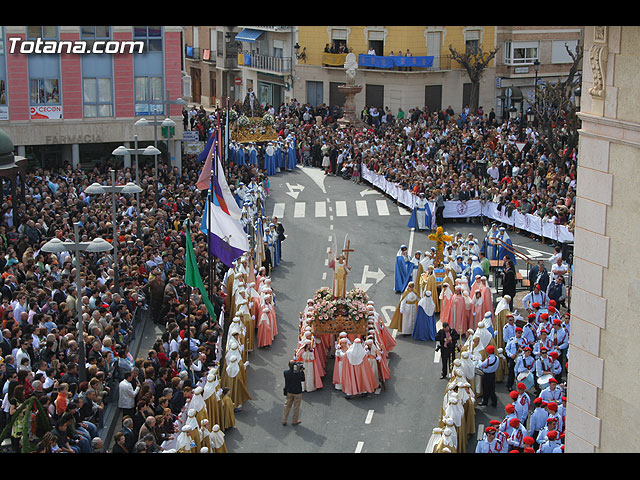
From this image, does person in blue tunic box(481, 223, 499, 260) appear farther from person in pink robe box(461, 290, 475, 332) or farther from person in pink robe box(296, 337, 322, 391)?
person in pink robe box(296, 337, 322, 391)

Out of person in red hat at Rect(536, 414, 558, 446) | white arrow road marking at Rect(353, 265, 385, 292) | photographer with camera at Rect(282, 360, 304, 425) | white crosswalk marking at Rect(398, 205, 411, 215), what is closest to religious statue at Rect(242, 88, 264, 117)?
white crosswalk marking at Rect(398, 205, 411, 215)

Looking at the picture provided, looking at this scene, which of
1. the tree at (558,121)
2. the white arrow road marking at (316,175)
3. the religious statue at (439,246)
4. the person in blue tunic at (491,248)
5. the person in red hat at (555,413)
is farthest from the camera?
the white arrow road marking at (316,175)

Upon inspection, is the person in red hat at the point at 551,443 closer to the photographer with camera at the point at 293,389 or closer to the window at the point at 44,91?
the photographer with camera at the point at 293,389

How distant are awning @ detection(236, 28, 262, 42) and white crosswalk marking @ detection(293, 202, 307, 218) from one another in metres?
25.1

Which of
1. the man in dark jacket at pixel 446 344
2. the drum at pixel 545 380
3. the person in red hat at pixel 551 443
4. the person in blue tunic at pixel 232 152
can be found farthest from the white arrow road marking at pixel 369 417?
the person in blue tunic at pixel 232 152

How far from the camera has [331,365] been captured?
21.4m

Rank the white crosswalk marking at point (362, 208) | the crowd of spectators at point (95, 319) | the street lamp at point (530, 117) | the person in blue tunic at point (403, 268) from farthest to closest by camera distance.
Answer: the street lamp at point (530, 117) < the white crosswalk marking at point (362, 208) < the person in blue tunic at point (403, 268) < the crowd of spectators at point (95, 319)

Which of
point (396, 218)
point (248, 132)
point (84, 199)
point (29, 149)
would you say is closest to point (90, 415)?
point (84, 199)

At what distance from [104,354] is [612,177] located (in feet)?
35.2

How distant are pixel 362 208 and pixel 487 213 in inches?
189

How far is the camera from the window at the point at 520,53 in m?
57.0

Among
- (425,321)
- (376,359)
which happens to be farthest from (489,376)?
(425,321)

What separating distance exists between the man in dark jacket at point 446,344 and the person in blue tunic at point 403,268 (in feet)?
18.1

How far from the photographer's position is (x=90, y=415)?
15344mm
